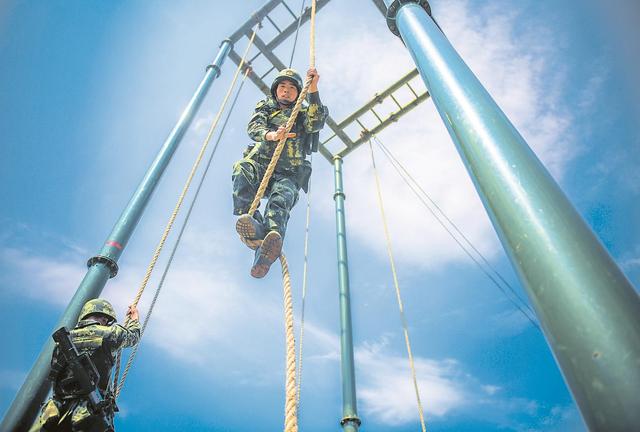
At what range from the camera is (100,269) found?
9.67 ft

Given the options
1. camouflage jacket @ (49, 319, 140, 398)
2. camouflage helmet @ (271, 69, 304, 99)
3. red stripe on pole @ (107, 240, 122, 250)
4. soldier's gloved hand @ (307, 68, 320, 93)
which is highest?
camouflage helmet @ (271, 69, 304, 99)

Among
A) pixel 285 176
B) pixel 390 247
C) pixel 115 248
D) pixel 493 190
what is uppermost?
pixel 390 247

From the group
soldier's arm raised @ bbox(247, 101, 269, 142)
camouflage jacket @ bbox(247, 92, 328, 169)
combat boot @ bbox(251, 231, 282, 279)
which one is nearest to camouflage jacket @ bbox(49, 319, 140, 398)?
combat boot @ bbox(251, 231, 282, 279)

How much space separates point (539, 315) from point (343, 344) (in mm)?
3870

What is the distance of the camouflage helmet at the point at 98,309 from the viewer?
2.61m

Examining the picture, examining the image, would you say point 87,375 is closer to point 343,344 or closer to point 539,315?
point 539,315

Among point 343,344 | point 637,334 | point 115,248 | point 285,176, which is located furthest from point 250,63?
point 637,334

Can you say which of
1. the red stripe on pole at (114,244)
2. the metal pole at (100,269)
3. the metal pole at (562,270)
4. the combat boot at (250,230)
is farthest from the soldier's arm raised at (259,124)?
the metal pole at (562,270)

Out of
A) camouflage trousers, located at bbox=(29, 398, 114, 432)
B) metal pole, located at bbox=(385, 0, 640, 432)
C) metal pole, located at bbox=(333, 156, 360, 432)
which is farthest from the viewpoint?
metal pole, located at bbox=(333, 156, 360, 432)

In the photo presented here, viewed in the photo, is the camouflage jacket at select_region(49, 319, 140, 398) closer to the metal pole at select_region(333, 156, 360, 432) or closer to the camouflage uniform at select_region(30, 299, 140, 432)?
the camouflage uniform at select_region(30, 299, 140, 432)

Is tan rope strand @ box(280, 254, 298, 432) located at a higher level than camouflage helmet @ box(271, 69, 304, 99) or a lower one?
lower

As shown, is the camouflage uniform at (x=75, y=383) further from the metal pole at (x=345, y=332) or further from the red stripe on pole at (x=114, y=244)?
the metal pole at (x=345, y=332)

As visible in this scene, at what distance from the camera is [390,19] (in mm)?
2379

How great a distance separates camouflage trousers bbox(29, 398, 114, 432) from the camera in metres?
2.06
